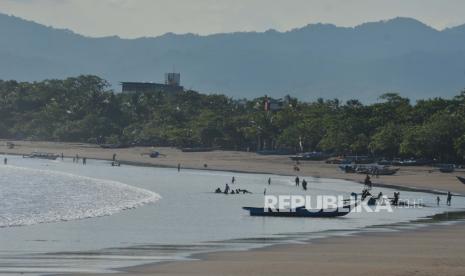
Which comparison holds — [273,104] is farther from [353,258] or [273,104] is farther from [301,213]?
[353,258]

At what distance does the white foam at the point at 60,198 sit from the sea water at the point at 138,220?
0.19ft

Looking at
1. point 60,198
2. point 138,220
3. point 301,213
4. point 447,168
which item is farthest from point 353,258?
point 447,168

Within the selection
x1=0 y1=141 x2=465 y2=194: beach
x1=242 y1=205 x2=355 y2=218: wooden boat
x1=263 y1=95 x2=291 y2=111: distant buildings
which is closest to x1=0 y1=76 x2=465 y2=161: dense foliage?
x1=263 y1=95 x2=291 y2=111: distant buildings

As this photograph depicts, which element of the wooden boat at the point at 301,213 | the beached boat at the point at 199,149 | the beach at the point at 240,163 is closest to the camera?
the wooden boat at the point at 301,213

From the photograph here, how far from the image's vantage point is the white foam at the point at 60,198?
52.9 m

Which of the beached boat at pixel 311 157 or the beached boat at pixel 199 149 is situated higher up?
the beached boat at pixel 199 149

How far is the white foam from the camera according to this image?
52906 mm

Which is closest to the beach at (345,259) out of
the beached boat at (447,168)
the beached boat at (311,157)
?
the beached boat at (447,168)

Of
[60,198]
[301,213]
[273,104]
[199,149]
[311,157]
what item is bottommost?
[60,198]

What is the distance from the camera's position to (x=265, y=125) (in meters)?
149

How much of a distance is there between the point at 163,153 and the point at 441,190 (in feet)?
239

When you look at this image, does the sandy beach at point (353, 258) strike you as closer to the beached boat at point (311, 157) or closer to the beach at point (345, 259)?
the beach at point (345, 259)

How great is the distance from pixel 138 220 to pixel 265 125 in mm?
99448

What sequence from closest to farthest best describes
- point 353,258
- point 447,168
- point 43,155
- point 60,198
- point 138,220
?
point 353,258 → point 138,220 → point 60,198 → point 447,168 → point 43,155
